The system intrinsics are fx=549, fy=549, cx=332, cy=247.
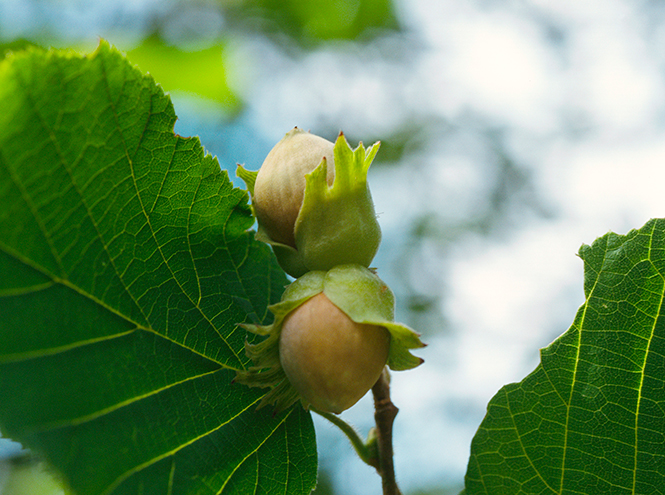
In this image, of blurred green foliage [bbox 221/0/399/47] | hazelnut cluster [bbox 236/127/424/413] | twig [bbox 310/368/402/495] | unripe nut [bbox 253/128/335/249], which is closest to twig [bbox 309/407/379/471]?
twig [bbox 310/368/402/495]

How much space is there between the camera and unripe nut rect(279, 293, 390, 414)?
957 mm

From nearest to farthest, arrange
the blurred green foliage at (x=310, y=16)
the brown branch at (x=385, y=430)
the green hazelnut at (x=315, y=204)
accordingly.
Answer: the green hazelnut at (x=315, y=204), the brown branch at (x=385, y=430), the blurred green foliage at (x=310, y=16)

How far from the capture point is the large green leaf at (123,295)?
0.87 meters

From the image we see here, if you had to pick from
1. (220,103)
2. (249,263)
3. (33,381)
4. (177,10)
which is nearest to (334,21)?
(177,10)

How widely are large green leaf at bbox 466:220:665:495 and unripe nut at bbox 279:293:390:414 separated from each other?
0.42 meters

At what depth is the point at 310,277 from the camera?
3.47 ft

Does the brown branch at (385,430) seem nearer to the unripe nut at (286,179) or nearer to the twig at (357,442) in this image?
the twig at (357,442)

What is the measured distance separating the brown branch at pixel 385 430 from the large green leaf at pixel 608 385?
26cm

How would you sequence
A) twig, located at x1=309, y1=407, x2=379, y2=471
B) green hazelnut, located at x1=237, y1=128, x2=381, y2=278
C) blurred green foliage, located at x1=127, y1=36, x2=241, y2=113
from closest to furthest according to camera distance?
1. green hazelnut, located at x1=237, y1=128, x2=381, y2=278
2. twig, located at x1=309, y1=407, x2=379, y2=471
3. blurred green foliage, located at x1=127, y1=36, x2=241, y2=113

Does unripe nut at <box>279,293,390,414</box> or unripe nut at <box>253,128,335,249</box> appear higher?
unripe nut at <box>253,128,335,249</box>

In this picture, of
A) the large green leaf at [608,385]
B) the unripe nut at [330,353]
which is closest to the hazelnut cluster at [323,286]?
the unripe nut at [330,353]

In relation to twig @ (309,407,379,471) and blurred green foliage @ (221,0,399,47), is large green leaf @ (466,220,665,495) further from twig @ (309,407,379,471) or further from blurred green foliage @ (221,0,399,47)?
blurred green foliage @ (221,0,399,47)

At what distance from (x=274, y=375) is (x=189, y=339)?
0.69 feet

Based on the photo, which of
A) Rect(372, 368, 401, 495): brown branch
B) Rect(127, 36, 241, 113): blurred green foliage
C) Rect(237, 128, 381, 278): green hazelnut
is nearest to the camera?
Rect(237, 128, 381, 278): green hazelnut
